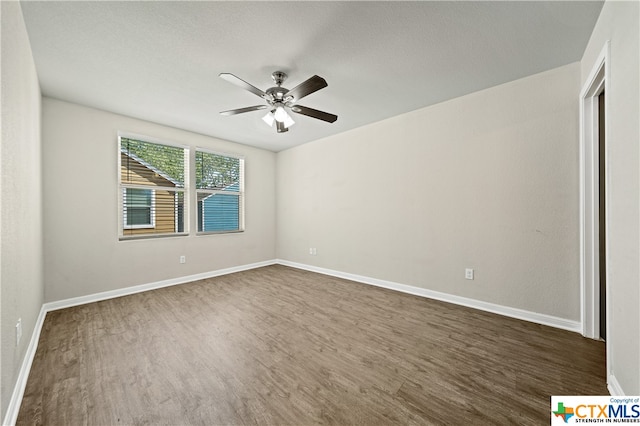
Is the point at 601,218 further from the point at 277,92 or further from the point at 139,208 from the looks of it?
the point at 139,208

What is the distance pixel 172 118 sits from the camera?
3.60 meters

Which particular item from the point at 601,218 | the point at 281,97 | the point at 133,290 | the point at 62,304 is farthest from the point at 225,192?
the point at 601,218

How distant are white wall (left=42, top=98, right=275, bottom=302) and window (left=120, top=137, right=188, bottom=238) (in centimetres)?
13

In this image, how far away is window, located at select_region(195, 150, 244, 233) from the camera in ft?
14.5

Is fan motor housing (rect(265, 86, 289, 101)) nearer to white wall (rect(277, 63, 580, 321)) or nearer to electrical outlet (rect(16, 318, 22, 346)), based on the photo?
white wall (rect(277, 63, 580, 321))

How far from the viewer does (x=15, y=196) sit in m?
1.57

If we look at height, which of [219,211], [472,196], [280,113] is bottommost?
[219,211]

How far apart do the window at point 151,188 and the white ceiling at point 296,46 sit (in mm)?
816

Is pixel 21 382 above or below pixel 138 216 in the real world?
below

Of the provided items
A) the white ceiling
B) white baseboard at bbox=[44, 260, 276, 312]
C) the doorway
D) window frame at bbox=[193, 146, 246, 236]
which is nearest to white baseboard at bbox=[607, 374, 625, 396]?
the doorway

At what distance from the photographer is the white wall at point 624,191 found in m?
1.25

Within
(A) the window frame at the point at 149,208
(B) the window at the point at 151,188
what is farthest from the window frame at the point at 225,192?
(A) the window frame at the point at 149,208

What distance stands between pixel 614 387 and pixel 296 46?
320 centimetres

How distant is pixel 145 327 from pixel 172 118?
2.82 metres
